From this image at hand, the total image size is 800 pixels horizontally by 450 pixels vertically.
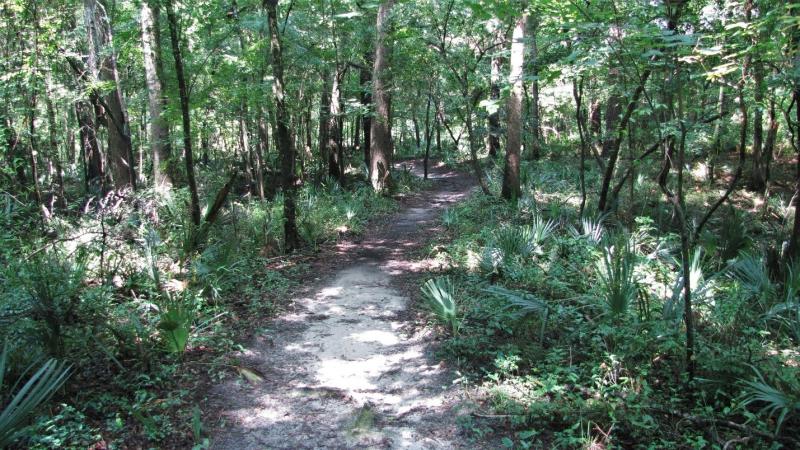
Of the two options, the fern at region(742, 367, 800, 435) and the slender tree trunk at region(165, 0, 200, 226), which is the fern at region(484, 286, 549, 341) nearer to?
the fern at region(742, 367, 800, 435)

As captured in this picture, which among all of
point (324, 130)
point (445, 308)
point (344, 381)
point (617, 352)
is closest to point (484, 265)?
point (445, 308)

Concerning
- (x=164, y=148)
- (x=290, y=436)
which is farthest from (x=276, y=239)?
(x=290, y=436)

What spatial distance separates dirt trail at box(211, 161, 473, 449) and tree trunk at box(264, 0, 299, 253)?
1.60 meters

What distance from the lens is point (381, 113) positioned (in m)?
14.6

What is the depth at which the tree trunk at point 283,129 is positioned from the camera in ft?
27.1

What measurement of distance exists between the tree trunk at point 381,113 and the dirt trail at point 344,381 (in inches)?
293

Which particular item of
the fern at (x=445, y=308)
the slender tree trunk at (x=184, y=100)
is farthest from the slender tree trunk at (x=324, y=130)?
the fern at (x=445, y=308)

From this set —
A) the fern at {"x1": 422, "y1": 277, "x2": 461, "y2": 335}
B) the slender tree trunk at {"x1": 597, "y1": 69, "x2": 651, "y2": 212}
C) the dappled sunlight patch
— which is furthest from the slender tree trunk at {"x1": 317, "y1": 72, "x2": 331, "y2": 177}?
the fern at {"x1": 422, "y1": 277, "x2": 461, "y2": 335}

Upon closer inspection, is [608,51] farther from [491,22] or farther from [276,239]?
[491,22]

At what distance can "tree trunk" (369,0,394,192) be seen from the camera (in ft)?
43.8

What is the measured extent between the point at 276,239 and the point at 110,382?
4.89 m

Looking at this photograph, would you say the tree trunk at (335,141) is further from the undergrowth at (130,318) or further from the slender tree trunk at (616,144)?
the slender tree trunk at (616,144)

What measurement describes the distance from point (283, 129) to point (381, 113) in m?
6.63

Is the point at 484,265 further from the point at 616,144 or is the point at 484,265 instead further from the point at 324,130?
the point at 324,130
